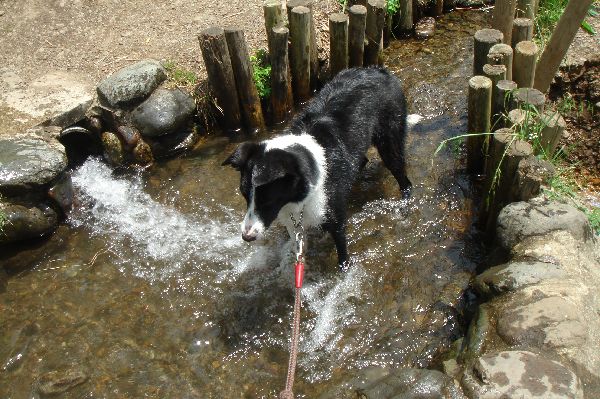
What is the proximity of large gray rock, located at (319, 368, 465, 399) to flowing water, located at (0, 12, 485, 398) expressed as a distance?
9.0 inches

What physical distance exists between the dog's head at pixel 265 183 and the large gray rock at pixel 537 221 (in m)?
1.68

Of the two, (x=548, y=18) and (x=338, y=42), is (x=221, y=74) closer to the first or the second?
(x=338, y=42)

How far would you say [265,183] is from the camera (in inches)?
146

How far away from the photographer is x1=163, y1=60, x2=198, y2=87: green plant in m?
6.40

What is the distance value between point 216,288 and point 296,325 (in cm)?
171

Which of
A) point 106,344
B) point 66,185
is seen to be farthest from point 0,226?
point 106,344

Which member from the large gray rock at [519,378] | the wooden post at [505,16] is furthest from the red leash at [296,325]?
the wooden post at [505,16]

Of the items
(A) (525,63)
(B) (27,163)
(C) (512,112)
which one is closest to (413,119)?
(A) (525,63)

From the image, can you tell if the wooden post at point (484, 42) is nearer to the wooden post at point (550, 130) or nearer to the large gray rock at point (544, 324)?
the wooden post at point (550, 130)

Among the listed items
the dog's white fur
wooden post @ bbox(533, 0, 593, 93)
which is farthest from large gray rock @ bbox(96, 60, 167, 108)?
wooden post @ bbox(533, 0, 593, 93)

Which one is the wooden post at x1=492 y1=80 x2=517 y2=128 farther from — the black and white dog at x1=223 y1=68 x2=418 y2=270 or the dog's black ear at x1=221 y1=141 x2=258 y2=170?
the dog's black ear at x1=221 y1=141 x2=258 y2=170

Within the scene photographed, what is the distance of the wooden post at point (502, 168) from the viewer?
443 centimetres

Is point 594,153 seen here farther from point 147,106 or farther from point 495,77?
point 147,106

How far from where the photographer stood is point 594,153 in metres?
5.82
